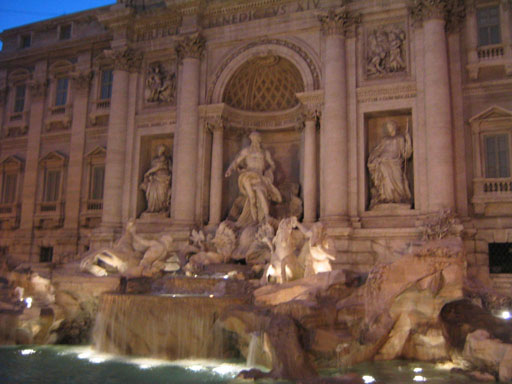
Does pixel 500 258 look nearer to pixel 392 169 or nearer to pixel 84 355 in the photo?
pixel 392 169

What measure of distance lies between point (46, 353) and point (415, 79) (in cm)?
1384

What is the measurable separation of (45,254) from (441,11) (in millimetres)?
18962

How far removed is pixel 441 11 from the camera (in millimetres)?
16609

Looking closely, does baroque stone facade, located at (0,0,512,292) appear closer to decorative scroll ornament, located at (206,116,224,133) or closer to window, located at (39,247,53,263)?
decorative scroll ornament, located at (206,116,224,133)

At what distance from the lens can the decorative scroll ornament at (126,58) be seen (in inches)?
841

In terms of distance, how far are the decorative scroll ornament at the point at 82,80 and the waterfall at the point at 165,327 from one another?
13.2 meters

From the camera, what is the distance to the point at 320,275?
12.7 m

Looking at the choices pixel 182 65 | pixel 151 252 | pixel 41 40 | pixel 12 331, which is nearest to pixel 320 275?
pixel 151 252

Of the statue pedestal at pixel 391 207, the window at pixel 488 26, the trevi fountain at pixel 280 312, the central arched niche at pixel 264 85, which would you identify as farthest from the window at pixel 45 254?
the window at pixel 488 26

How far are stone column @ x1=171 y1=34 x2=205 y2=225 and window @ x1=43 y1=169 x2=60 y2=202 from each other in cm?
708

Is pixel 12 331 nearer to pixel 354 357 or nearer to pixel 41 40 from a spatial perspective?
pixel 354 357

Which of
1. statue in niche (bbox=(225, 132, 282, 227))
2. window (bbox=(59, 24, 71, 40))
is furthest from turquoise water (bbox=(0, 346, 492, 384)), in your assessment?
window (bbox=(59, 24, 71, 40))

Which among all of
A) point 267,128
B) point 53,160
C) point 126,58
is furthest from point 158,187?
point 53,160

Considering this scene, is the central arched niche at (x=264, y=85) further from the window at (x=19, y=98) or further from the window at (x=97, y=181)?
the window at (x=19, y=98)
